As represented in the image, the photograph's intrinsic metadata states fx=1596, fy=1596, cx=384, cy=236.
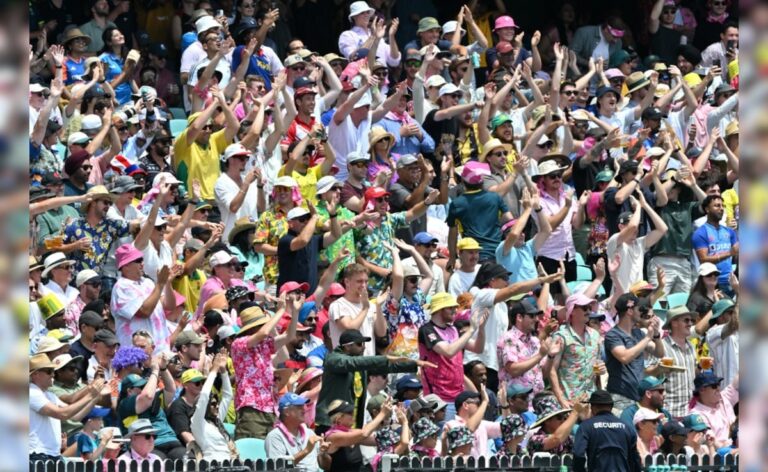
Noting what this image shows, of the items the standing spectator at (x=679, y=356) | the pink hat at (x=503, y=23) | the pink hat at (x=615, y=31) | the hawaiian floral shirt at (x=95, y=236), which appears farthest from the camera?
the pink hat at (x=615, y=31)

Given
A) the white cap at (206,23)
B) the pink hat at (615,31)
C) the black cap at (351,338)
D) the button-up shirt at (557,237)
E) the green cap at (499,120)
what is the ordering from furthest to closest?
the pink hat at (615,31), the white cap at (206,23), the green cap at (499,120), the button-up shirt at (557,237), the black cap at (351,338)

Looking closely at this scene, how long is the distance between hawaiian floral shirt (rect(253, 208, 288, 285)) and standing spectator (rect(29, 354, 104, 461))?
4084mm

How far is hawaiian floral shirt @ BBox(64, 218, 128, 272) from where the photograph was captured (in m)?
12.6

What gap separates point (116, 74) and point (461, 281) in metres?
5.45

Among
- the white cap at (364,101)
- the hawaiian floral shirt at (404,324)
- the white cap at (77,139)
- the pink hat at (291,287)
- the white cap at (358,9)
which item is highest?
the white cap at (358,9)

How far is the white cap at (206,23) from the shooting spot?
17.1 m

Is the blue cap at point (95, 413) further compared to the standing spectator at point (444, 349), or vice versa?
the standing spectator at point (444, 349)

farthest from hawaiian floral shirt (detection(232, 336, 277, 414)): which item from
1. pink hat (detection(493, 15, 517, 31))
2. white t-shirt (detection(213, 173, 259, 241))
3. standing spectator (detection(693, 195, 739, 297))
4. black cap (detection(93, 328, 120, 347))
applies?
pink hat (detection(493, 15, 517, 31))

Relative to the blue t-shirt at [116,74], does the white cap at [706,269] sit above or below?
below

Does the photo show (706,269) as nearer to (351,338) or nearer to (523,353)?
(523,353)

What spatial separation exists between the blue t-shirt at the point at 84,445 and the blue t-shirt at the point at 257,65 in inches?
320

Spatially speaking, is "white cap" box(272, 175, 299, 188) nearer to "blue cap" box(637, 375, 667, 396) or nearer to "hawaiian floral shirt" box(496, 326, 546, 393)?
"hawaiian floral shirt" box(496, 326, 546, 393)

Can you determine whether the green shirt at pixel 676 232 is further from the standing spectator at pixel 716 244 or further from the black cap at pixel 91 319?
the black cap at pixel 91 319

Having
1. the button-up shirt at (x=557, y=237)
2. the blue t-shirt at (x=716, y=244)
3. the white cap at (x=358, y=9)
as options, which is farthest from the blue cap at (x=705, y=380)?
the white cap at (x=358, y=9)
